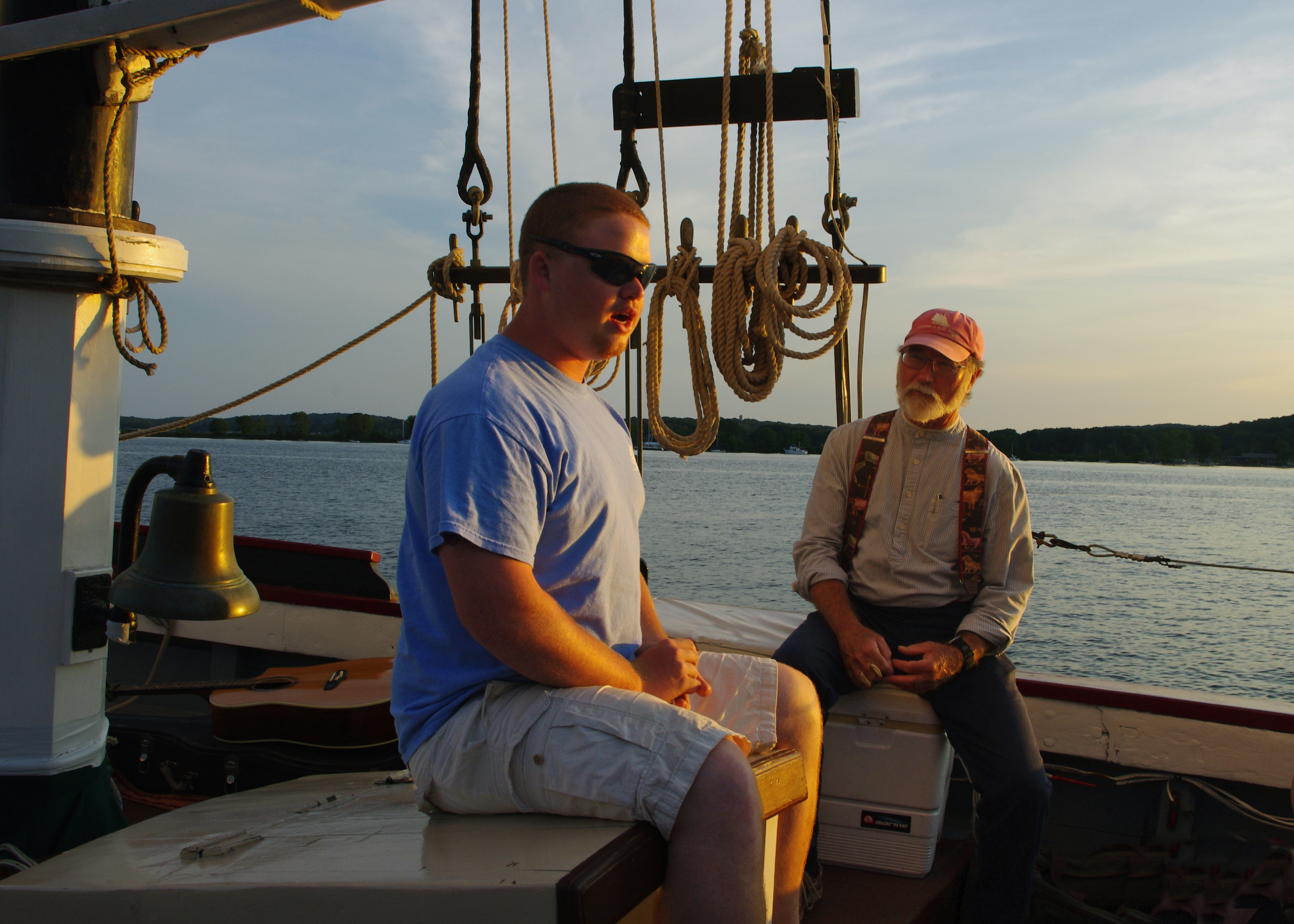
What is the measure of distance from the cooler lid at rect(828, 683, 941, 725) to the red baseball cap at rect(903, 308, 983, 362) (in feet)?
3.09

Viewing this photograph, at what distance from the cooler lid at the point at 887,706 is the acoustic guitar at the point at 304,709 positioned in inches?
55.9

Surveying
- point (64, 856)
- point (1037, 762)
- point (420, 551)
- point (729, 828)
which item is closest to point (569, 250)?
point (420, 551)

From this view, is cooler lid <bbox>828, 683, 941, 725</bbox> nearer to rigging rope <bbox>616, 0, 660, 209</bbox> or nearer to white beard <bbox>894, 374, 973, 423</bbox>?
white beard <bbox>894, 374, 973, 423</bbox>

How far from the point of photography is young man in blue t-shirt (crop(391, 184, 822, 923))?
1.39 m

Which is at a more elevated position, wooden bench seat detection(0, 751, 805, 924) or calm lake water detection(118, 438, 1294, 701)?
wooden bench seat detection(0, 751, 805, 924)

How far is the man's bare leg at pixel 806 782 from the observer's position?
1.83 m

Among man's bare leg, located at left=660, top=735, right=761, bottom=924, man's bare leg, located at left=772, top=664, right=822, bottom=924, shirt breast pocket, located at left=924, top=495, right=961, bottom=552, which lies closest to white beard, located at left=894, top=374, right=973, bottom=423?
shirt breast pocket, located at left=924, top=495, right=961, bottom=552

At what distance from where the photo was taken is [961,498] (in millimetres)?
2719

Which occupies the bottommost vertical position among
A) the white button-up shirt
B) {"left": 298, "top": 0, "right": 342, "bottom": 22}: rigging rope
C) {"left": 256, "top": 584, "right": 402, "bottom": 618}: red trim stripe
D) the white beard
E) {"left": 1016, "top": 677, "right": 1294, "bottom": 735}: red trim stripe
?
{"left": 1016, "top": 677, "right": 1294, "bottom": 735}: red trim stripe

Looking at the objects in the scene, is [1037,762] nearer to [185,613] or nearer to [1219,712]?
[1219,712]

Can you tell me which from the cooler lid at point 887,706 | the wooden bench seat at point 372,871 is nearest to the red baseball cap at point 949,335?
the cooler lid at point 887,706

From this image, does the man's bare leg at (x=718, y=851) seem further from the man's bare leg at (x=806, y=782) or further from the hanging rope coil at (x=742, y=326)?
the hanging rope coil at (x=742, y=326)

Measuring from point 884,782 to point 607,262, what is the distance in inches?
62.9

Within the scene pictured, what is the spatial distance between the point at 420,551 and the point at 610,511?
0.32 metres
